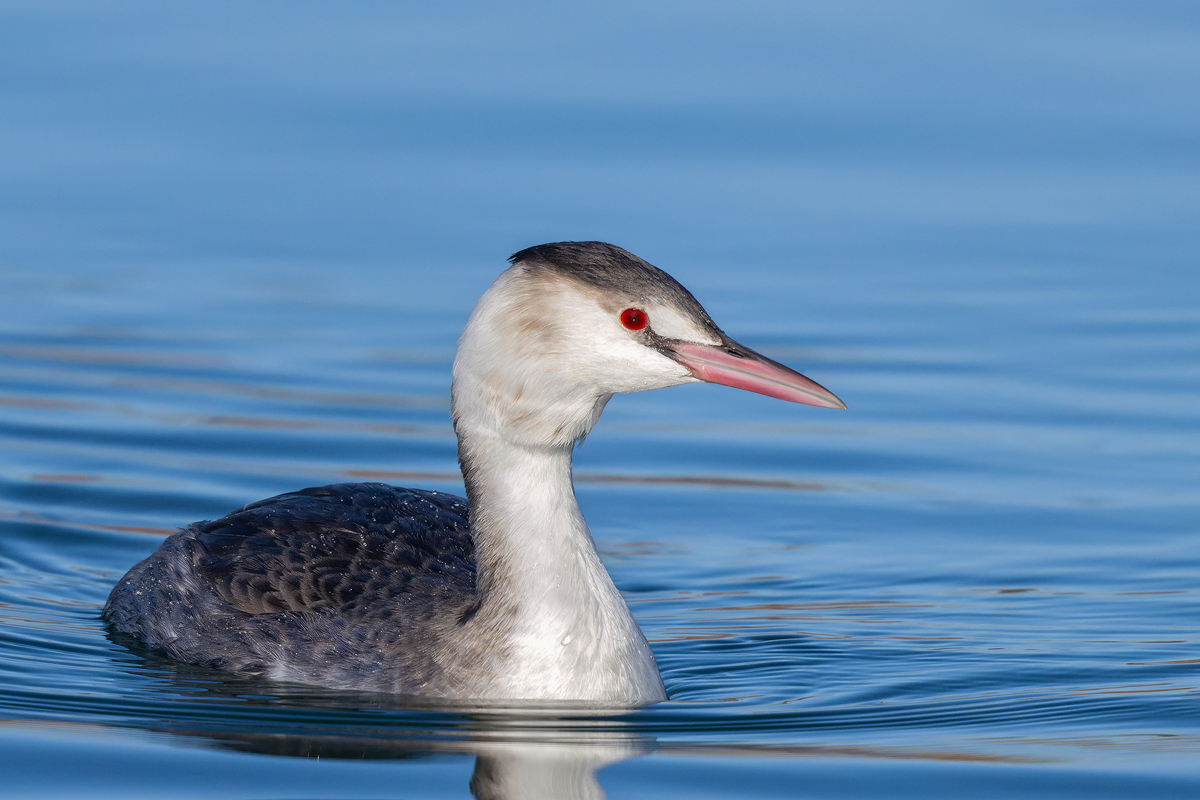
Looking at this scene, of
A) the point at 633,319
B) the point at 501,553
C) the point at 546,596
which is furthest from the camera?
the point at 501,553

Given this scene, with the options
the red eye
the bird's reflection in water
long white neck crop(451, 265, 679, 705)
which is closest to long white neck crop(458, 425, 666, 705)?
long white neck crop(451, 265, 679, 705)

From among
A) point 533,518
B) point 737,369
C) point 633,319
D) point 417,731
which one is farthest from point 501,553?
point 737,369

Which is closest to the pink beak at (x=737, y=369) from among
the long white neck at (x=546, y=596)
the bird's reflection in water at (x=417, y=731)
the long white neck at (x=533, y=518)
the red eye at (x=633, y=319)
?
the red eye at (x=633, y=319)

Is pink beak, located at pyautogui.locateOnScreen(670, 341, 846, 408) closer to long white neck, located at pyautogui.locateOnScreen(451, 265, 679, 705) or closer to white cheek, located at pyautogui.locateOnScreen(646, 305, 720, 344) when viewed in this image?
white cheek, located at pyautogui.locateOnScreen(646, 305, 720, 344)

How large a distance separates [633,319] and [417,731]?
197 centimetres

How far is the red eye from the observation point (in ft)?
29.5

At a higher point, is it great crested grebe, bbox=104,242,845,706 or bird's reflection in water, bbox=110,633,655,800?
great crested grebe, bbox=104,242,845,706

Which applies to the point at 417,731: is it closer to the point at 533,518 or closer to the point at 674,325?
the point at 533,518

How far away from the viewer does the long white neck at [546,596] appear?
9.37m

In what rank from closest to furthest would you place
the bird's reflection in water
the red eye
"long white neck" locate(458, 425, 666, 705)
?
the bird's reflection in water < the red eye < "long white neck" locate(458, 425, 666, 705)

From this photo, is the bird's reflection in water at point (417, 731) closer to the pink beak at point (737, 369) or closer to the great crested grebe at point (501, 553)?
the great crested grebe at point (501, 553)

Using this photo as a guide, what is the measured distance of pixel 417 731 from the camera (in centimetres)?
915

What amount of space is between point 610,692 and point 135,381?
23.8 feet

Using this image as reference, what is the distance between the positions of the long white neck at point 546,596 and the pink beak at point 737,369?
73 cm
